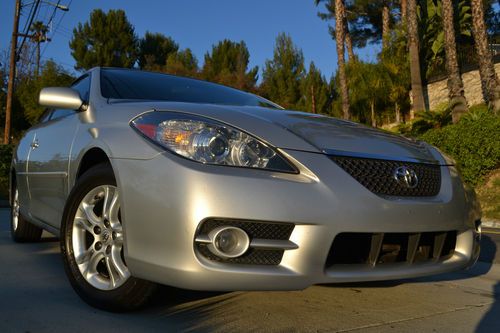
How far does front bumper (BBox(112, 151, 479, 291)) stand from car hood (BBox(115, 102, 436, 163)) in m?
0.10

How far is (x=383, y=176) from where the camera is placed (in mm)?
2246

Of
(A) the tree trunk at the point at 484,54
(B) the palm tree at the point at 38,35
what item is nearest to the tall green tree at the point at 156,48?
(B) the palm tree at the point at 38,35

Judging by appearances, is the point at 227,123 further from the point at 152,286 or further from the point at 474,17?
the point at 474,17

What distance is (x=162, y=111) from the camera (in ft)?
7.69

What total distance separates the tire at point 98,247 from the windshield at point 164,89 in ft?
2.31

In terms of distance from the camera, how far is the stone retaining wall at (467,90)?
1993 centimetres

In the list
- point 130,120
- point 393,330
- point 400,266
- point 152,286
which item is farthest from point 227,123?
point 393,330

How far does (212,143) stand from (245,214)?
1.19 ft

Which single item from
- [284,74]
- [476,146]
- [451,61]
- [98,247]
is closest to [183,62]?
[284,74]

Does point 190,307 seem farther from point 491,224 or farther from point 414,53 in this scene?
point 414,53

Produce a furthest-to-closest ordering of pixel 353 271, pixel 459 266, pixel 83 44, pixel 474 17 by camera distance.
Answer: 1. pixel 83 44
2. pixel 474 17
3. pixel 459 266
4. pixel 353 271

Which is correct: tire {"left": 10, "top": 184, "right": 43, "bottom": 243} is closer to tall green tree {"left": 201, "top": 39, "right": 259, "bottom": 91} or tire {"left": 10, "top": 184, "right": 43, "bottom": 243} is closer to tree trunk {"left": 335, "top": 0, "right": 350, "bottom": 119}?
tree trunk {"left": 335, "top": 0, "right": 350, "bottom": 119}

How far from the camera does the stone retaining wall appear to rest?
65.4ft

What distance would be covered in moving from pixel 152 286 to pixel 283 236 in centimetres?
67
